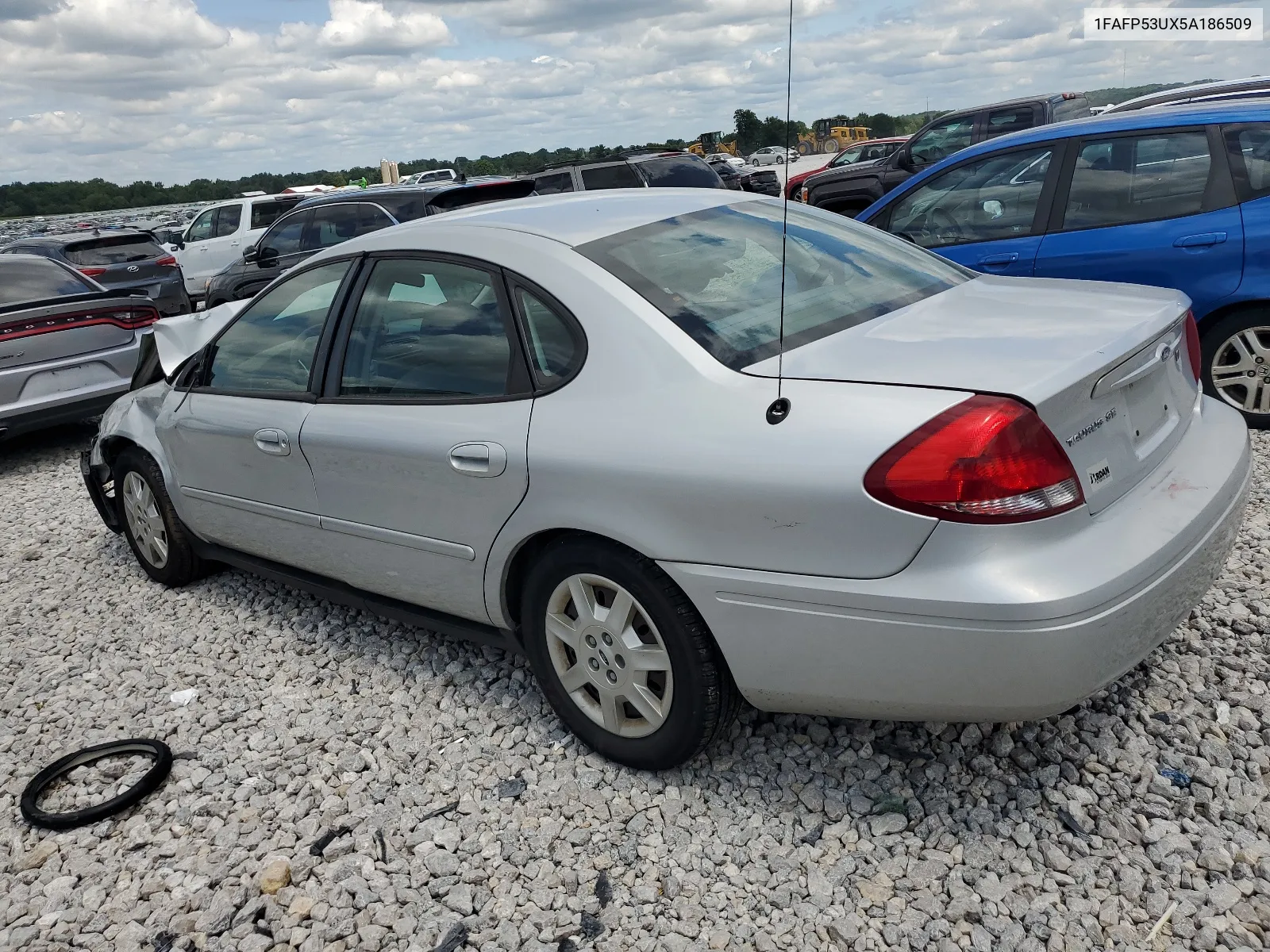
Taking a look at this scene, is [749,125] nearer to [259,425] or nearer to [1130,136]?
[1130,136]

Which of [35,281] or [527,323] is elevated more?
[527,323]

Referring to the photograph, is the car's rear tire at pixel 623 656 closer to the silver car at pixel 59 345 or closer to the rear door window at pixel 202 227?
the silver car at pixel 59 345

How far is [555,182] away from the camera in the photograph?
1234 cm

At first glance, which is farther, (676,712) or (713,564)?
(676,712)

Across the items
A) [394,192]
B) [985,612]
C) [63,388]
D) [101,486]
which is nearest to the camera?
[985,612]

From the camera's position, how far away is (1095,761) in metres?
2.74

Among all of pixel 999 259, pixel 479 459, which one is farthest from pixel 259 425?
pixel 999 259

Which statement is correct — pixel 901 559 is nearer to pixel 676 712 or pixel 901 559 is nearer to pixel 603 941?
pixel 676 712

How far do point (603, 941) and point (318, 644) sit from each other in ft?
6.96

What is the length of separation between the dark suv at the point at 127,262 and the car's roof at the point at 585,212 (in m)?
10.4

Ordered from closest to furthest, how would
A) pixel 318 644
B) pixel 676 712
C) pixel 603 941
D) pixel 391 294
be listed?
pixel 603 941
pixel 676 712
pixel 391 294
pixel 318 644

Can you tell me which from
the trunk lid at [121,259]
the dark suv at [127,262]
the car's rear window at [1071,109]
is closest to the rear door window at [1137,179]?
the car's rear window at [1071,109]

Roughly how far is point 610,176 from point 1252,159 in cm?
832

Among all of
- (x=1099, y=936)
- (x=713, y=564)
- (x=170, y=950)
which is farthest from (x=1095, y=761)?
(x=170, y=950)
